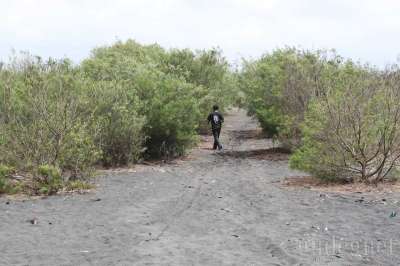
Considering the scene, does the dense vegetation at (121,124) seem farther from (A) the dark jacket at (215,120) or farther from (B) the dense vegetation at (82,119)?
(A) the dark jacket at (215,120)

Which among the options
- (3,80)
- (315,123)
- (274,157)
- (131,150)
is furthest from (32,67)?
(274,157)

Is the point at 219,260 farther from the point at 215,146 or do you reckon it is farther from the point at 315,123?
the point at 215,146

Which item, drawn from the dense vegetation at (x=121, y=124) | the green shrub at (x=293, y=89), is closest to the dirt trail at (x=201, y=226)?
the dense vegetation at (x=121, y=124)

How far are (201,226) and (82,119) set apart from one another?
7231mm

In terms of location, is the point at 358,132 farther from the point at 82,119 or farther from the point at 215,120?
the point at 215,120

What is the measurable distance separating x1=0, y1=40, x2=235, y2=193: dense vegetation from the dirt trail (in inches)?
43.5

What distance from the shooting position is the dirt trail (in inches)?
294

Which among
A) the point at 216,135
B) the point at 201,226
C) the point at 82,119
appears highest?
the point at 82,119

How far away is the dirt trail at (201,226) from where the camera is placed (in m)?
7.47

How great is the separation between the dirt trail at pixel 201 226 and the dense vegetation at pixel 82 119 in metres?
1.10

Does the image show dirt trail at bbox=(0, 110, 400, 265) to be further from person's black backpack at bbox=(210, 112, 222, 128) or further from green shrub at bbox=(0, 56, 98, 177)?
person's black backpack at bbox=(210, 112, 222, 128)

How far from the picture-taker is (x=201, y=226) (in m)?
9.42

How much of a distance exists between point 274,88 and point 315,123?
8.74 metres

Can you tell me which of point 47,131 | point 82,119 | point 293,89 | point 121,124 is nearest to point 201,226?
point 47,131
